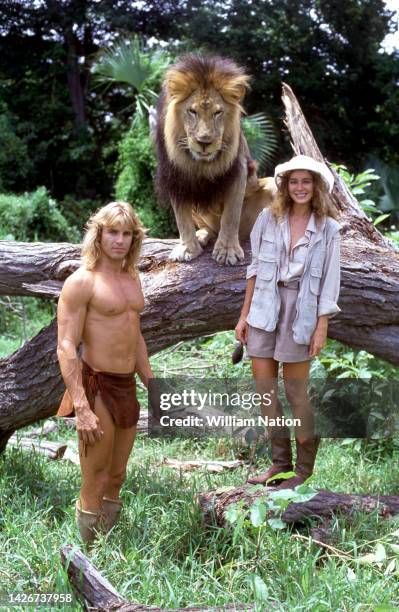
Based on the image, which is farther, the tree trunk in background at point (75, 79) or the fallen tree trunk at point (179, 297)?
the tree trunk in background at point (75, 79)

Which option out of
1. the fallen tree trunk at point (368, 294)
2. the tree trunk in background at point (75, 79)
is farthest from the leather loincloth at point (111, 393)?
the tree trunk in background at point (75, 79)

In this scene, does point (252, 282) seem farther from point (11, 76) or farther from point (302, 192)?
point (11, 76)

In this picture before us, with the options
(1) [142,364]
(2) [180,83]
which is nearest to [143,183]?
(2) [180,83]

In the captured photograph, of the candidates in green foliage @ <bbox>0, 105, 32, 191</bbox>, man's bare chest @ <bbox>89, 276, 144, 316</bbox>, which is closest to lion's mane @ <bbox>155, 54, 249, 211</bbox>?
man's bare chest @ <bbox>89, 276, 144, 316</bbox>

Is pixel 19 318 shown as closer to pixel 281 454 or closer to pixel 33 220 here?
pixel 33 220

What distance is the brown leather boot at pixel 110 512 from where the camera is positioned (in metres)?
3.56

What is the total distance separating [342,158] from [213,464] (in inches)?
453

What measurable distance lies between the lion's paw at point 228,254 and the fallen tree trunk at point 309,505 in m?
1.36

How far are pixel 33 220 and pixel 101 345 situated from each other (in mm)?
8723

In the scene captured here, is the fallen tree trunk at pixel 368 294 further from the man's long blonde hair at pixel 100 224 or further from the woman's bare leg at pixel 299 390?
the man's long blonde hair at pixel 100 224

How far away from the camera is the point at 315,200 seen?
3.53 metres

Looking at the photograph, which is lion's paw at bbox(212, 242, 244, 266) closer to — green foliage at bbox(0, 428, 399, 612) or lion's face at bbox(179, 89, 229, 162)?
lion's face at bbox(179, 89, 229, 162)

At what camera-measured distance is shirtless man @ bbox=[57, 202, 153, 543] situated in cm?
323

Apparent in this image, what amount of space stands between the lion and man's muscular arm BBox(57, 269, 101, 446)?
1.20 meters
